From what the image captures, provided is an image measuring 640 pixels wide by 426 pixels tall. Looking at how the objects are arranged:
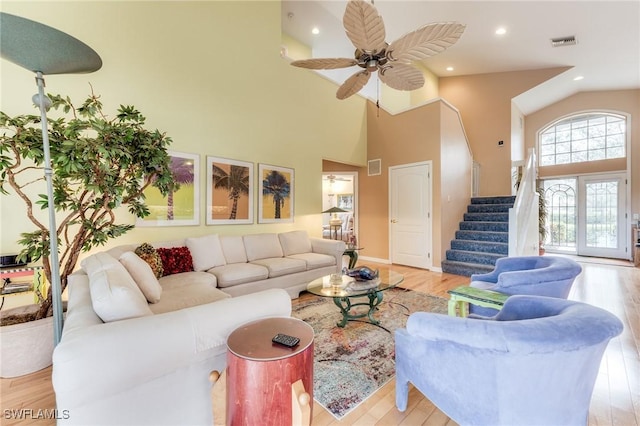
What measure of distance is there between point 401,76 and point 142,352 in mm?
3034

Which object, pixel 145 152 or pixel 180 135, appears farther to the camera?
pixel 180 135

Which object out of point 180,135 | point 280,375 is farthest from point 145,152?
point 280,375

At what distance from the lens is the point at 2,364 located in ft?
6.15

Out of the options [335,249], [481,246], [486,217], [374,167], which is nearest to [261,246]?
[335,249]

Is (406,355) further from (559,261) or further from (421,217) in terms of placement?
(421,217)

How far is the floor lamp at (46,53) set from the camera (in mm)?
1106

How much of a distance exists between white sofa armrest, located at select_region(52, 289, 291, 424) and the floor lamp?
67 cm

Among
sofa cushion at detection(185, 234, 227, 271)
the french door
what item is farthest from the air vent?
sofa cushion at detection(185, 234, 227, 271)

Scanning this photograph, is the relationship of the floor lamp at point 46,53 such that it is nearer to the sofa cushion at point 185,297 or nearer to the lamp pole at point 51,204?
the lamp pole at point 51,204

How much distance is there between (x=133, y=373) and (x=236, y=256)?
2.63 m

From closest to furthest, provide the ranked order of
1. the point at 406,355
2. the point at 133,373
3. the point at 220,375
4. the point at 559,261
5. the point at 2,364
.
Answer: the point at 133,373 → the point at 220,375 → the point at 406,355 → the point at 2,364 → the point at 559,261

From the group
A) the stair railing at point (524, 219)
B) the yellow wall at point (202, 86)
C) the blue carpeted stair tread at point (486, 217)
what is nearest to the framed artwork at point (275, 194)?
the yellow wall at point (202, 86)

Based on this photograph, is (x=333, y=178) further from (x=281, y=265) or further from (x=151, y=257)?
(x=151, y=257)

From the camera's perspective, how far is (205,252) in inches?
130
